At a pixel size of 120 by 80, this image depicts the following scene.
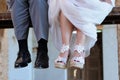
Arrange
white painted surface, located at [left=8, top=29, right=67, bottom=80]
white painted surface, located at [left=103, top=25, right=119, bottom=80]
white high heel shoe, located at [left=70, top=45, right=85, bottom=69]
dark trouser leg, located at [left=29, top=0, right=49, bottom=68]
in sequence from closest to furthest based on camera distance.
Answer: white high heel shoe, located at [left=70, top=45, right=85, bottom=69] < dark trouser leg, located at [left=29, top=0, right=49, bottom=68] < white painted surface, located at [left=8, top=29, right=67, bottom=80] < white painted surface, located at [left=103, top=25, right=119, bottom=80]

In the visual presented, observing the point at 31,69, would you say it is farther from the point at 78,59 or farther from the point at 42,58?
the point at 78,59

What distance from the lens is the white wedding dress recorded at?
8.14 feet

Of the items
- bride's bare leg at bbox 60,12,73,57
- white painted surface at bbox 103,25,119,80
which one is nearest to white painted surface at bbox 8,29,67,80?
white painted surface at bbox 103,25,119,80

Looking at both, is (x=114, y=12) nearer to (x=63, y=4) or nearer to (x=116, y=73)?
(x=63, y=4)

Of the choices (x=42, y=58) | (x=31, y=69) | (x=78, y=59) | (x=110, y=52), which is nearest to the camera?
(x=78, y=59)

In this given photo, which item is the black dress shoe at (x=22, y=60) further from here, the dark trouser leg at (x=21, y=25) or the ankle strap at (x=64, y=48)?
the ankle strap at (x=64, y=48)

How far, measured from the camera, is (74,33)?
2.56 meters

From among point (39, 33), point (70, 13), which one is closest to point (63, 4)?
point (70, 13)

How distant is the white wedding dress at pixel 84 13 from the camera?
8.14 feet

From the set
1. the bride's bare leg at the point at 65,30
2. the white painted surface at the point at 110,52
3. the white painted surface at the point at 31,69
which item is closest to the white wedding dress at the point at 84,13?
the bride's bare leg at the point at 65,30

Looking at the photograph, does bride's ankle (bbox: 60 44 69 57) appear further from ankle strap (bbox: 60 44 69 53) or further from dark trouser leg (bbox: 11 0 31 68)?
dark trouser leg (bbox: 11 0 31 68)

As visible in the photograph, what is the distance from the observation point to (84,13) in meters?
2.49

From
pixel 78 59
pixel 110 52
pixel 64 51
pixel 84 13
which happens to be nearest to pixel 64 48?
pixel 64 51

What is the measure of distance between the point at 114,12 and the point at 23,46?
0.64 m
